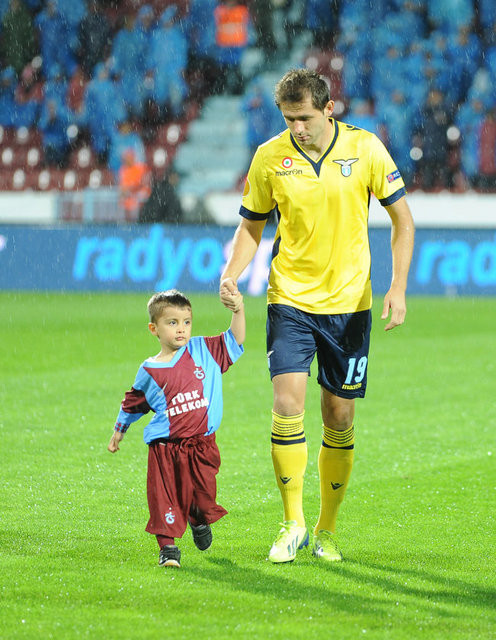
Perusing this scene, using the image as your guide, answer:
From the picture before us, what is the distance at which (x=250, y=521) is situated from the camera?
5.29 m

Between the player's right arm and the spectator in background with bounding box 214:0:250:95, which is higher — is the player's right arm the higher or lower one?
the lower one

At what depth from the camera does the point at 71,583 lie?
4156 millimetres

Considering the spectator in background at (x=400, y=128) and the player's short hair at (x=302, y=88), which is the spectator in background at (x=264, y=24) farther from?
the player's short hair at (x=302, y=88)

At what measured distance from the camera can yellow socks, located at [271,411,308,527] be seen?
4680 millimetres

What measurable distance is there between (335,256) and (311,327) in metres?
0.31

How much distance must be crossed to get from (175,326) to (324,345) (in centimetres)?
69

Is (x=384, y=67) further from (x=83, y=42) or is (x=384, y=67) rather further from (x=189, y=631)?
(x=189, y=631)

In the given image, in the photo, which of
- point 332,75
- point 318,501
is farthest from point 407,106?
point 318,501

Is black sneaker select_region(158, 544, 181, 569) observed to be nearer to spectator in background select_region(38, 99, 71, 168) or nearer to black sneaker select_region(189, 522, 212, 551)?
black sneaker select_region(189, 522, 212, 551)

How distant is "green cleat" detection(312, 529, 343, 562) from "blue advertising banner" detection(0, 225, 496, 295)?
1340 centimetres

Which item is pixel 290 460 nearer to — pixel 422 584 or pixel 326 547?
pixel 326 547

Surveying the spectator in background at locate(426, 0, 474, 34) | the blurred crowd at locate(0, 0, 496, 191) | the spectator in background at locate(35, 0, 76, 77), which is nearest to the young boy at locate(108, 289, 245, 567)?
the blurred crowd at locate(0, 0, 496, 191)

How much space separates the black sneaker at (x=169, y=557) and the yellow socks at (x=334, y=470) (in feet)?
2.36

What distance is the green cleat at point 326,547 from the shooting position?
4.59 m
